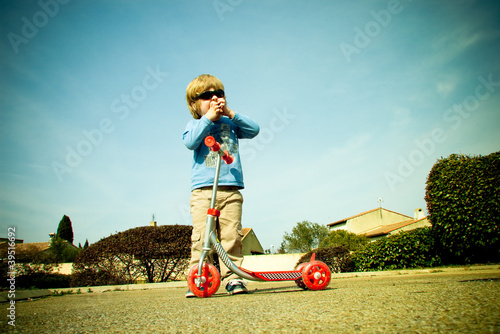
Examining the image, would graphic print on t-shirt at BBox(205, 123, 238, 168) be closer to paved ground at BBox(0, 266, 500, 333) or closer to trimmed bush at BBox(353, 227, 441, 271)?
paved ground at BBox(0, 266, 500, 333)

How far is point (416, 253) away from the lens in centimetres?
754

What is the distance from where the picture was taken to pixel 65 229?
115 ft

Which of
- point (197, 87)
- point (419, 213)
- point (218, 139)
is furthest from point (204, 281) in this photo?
point (419, 213)

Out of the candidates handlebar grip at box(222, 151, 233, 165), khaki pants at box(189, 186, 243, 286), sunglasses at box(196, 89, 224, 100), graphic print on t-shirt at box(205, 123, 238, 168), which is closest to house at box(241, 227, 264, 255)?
graphic print on t-shirt at box(205, 123, 238, 168)

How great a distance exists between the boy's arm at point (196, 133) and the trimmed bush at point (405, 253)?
651cm

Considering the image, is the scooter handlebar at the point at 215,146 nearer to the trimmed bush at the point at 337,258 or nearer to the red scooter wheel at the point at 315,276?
the red scooter wheel at the point at 315,276

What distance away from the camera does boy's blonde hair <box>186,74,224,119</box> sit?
3293 mm

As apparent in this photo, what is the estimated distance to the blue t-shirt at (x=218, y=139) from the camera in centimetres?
296

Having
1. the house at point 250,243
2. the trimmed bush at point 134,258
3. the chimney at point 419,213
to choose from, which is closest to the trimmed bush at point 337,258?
the trimmed bush at point 134,258

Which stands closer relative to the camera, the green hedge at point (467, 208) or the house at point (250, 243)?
the green hedge at point (467, 208)

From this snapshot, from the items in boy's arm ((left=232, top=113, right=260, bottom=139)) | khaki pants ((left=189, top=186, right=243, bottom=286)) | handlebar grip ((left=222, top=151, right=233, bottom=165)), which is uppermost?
boy's arm ((left=232, top=113, right=260, bottom=139))

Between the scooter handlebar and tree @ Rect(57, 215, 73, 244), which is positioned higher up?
tree @ Rect(57, 215, 73, 244)

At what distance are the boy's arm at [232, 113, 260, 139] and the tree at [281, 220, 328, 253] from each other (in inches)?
1688

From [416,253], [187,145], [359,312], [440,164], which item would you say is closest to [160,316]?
[359,312]
